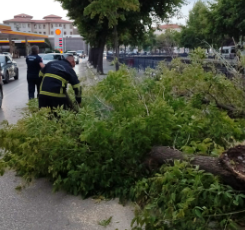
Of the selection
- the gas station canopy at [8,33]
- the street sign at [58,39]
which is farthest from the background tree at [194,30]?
the gas station canopy at [8,33]

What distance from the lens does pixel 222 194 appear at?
11.4ft

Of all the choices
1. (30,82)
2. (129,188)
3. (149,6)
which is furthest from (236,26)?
(129,188)

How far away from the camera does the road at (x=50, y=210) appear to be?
410 cm

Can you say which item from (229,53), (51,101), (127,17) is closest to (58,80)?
(51,101)

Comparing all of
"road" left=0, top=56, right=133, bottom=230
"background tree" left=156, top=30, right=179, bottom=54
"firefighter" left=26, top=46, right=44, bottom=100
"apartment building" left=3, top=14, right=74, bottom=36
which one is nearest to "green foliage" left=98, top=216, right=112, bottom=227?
"road" left=0, top=56, right=133, bottom=230

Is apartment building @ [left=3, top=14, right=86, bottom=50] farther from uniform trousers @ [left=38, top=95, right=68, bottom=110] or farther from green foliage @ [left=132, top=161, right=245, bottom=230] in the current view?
green foliage @ [left=132, top=161, right=245, bottom=230]

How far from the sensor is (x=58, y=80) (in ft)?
20.1

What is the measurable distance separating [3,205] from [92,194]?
112 cm

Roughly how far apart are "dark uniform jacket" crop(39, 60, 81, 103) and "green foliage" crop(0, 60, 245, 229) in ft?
2.48

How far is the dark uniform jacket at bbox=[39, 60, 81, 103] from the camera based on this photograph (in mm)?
6133

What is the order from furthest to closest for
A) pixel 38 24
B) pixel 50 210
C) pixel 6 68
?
pixel 38 24
pixel 6 68
pixel 50 210

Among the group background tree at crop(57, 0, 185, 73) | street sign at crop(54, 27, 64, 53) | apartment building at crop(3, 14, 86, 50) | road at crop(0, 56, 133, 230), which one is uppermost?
apartment building at crop(3, 14, 86, 50)

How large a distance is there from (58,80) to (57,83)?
6cm

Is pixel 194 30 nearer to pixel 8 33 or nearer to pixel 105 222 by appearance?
pixel 8 33
